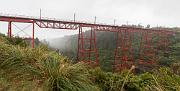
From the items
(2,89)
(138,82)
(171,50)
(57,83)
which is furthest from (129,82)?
(171,50)

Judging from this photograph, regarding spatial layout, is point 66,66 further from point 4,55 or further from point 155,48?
point 155,48

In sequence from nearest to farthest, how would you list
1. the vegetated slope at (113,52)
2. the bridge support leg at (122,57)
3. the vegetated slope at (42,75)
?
the vegetated slope at (42,75), the bridge support leg at (122,57), the vegetated slope at (113,52)

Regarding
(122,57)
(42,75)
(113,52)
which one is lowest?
(113,52)

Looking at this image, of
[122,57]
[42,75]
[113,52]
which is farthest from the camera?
[113,52]

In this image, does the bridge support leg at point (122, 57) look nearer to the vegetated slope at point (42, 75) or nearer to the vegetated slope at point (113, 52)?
the vegetated slope at point (113, 52)

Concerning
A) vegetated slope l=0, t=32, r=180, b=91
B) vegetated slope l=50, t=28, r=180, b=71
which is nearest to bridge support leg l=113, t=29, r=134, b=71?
vegetated slope l=50, t=28, r=180, b=71

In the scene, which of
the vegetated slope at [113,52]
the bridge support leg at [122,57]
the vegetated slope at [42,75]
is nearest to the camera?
the vegetated slope at [42,75]

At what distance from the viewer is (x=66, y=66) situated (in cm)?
750

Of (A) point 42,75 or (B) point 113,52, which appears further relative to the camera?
(B) point 113,52

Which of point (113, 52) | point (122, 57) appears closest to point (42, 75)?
point (122, 57)

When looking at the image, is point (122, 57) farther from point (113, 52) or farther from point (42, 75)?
point (42, 75)

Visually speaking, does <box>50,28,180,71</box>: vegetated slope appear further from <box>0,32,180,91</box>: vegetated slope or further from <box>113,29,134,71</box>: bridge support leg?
<box>0,32,180,91</box>: vegetated slope

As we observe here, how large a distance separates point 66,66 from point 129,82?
3.52m

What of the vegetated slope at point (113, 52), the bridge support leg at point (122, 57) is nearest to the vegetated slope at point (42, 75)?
the bridge support leg at point (122, 57)
